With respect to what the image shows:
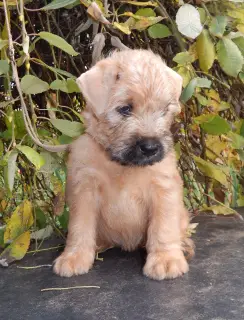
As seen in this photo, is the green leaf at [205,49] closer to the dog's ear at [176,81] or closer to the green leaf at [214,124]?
the dog's ear at [176,81]

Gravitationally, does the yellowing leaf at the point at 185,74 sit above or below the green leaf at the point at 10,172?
above

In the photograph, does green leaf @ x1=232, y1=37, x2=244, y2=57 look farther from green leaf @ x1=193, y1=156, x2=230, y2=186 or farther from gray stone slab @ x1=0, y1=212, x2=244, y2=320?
gray stone slab @ x1=0, y1=212, x2=244, y2=320

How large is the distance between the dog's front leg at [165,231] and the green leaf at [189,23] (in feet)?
2.18

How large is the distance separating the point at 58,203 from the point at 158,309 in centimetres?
73

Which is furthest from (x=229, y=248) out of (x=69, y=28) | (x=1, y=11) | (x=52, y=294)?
(x=1, y=11)

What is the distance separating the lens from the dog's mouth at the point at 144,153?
83.3 inches

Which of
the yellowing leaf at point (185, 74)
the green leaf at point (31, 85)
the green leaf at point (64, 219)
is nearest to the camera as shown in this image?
the green leaf at point (31, 85)

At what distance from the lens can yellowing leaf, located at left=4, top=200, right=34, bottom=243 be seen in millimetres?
2305

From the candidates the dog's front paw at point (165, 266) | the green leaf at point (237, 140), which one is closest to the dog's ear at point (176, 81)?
the green leaf at point (237, 140)

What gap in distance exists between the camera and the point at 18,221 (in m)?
2.31

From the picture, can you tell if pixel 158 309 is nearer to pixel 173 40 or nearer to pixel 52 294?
pixel 52 294

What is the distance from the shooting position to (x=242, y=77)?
8.25 ft

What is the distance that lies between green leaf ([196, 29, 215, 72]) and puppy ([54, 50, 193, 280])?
0.44ft

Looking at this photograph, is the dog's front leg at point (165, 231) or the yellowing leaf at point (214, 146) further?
the yellowing leaf at point (214, 146)
